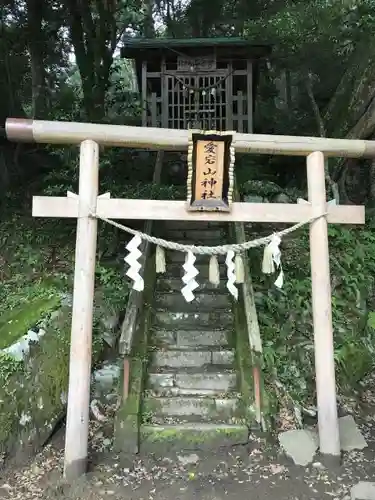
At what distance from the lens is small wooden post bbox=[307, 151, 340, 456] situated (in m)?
4.44

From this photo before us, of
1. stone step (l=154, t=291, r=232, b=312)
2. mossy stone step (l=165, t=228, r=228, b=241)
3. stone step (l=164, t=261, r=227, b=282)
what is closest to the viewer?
stone step (l=154, t=291, r=232, b=312)

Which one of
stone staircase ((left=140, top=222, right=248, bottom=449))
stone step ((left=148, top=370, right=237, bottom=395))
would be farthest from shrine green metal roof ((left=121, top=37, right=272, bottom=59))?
stone step ((left=148, top=370, right=237, bottom=395))

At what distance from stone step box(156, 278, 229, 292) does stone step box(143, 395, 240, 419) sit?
188 centimetres

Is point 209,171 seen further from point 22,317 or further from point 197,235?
point 197,235

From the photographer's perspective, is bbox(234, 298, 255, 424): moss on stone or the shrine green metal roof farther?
the shrine green metal roof

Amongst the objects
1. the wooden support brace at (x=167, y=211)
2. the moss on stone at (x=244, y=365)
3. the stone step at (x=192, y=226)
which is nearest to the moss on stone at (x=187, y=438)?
the moss on stone at (x=244, y=365)

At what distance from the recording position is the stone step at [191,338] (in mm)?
5672

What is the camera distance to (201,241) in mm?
7711

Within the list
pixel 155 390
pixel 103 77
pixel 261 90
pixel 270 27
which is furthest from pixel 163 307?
pixel 261 90

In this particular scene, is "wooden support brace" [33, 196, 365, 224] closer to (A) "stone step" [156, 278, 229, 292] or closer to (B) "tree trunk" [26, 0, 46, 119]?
(A) "stone step" [156, 278, 229, 292]

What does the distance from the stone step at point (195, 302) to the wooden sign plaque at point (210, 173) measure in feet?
7.04

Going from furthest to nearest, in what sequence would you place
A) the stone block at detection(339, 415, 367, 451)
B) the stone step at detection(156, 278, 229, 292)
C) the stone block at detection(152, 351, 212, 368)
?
the stone step at detection(156, 278, 229, 292) → the stone block at detection(152, 351, 212, 368) → the stone block at detection(339, 415, 367, 451)

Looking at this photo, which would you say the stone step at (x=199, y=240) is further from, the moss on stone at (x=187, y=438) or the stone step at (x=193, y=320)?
the moss on stone at (x=187, y=438)

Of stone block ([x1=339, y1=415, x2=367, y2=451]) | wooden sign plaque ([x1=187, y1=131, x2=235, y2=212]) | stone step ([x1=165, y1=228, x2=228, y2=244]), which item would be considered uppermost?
wooden sign plaque ([x1=187, y1=131, x2=235, y2=212])
